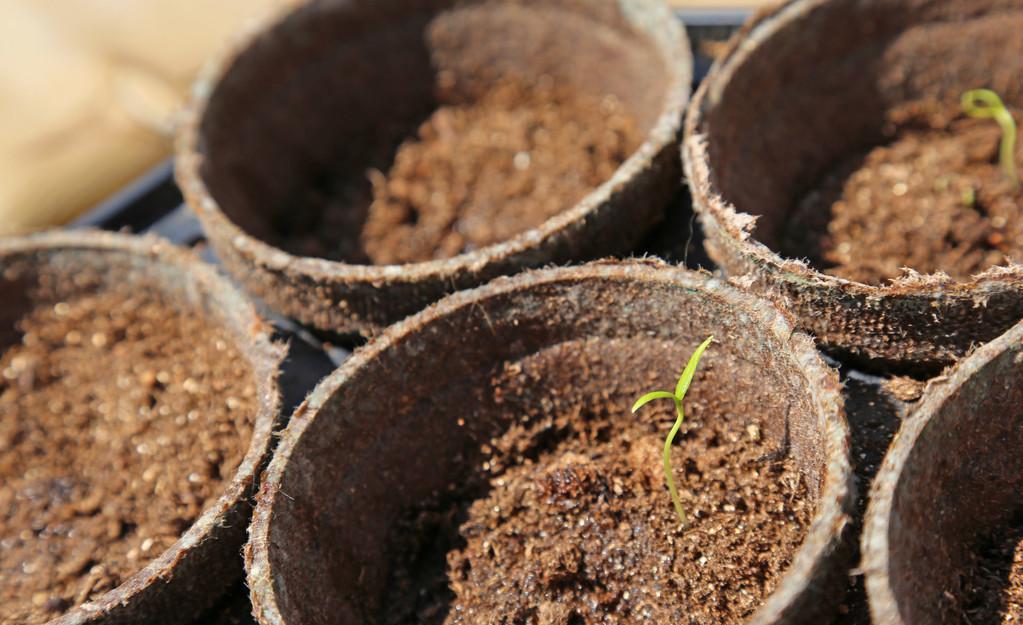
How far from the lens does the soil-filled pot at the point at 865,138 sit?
169cm

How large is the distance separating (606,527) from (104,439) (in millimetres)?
1021

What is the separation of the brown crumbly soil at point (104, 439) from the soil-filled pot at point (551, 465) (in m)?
0.30

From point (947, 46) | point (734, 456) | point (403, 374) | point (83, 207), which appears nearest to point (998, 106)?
point (947, 46)

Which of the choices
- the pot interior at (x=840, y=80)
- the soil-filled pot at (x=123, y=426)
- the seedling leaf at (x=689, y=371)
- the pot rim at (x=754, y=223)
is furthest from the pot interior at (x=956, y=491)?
the soil-filled pot at (x=123, y=426)

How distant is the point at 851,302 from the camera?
51.8 inches

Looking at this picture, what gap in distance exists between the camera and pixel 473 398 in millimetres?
1560

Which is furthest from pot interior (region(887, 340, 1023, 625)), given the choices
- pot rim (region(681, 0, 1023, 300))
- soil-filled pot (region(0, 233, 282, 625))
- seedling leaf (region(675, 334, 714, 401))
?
soil-filled pot (region(0, 233, 282, 625))

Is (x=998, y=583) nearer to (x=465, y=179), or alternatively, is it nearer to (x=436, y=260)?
(x=436, y=260)

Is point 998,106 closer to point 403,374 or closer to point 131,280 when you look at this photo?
point 403,374

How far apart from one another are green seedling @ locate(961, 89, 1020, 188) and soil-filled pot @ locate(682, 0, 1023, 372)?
0.7 inches

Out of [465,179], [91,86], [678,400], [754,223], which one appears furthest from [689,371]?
[91,86]

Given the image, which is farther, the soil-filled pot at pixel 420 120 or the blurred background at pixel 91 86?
the blurred background at pixel 91 86

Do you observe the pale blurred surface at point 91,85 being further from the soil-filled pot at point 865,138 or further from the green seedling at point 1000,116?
the green seedling at point 1000,116

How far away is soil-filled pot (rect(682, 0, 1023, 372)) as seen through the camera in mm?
1689
